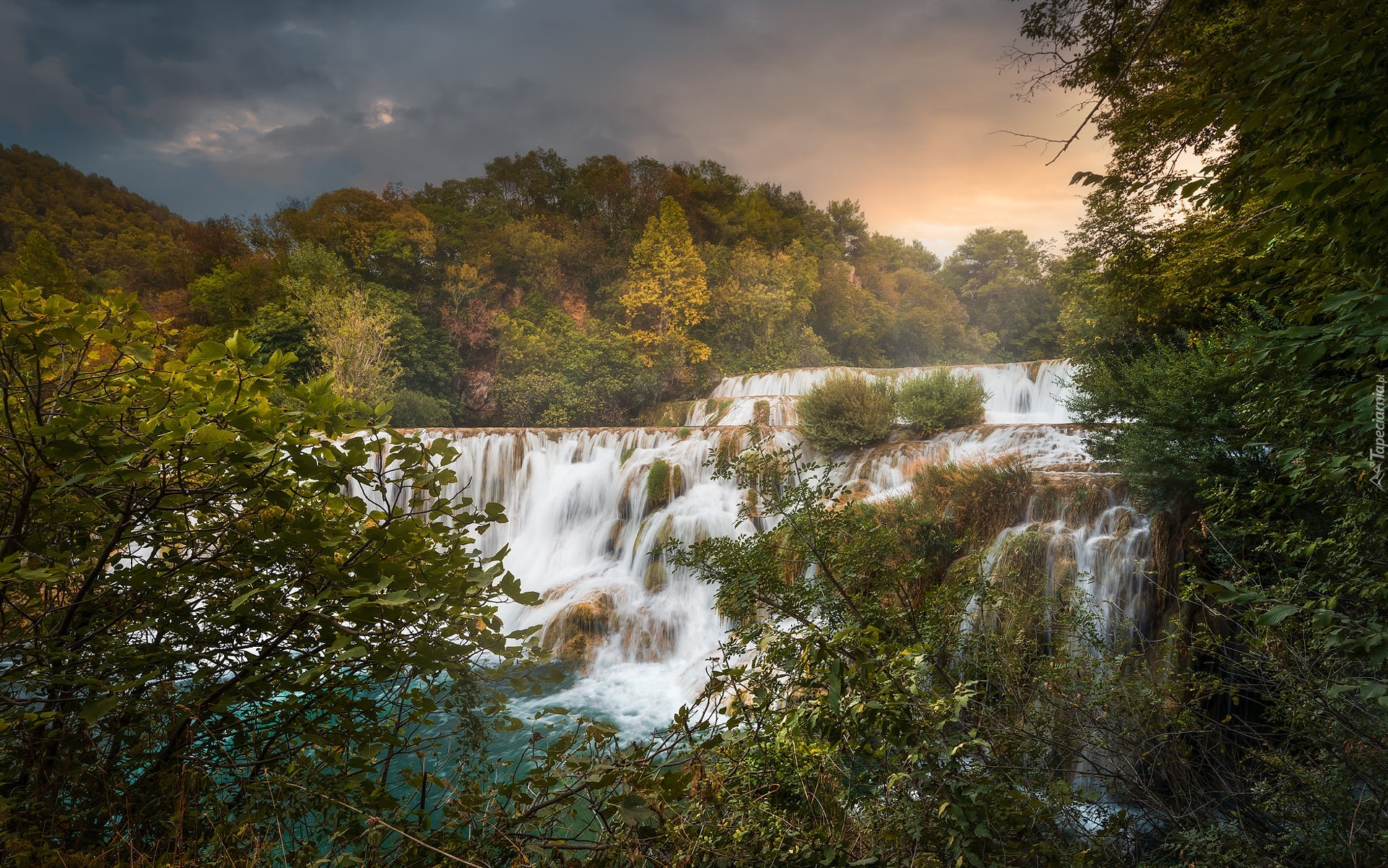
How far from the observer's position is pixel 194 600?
1.67 metres

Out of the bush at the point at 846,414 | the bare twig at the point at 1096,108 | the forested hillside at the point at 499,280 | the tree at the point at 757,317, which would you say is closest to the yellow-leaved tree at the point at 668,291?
the forested hillside at the point at 499,280

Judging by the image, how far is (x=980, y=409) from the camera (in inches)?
393

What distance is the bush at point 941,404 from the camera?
955cm

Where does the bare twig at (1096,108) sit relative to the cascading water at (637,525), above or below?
above

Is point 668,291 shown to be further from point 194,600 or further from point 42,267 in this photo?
point 194,600

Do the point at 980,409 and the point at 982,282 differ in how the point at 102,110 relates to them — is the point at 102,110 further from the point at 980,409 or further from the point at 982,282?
the point at 982,282

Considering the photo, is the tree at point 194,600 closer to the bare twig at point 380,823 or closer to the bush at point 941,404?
the bare twig at point 380,823

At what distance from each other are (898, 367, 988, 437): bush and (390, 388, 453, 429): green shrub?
13177 mm

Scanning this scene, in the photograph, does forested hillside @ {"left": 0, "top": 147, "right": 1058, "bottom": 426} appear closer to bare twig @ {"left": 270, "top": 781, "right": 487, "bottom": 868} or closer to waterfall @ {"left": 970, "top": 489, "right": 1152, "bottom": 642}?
bare twig @ {"left": 270, "top": 781, "right": 487, "bottom": 868}

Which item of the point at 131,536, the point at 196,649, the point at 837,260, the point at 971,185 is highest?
the point at 837,260

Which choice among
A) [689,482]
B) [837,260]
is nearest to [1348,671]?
[689,482]

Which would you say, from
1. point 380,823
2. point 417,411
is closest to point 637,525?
point 380,823

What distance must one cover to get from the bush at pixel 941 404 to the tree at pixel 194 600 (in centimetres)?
929

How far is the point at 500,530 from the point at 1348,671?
11452 millimetres
